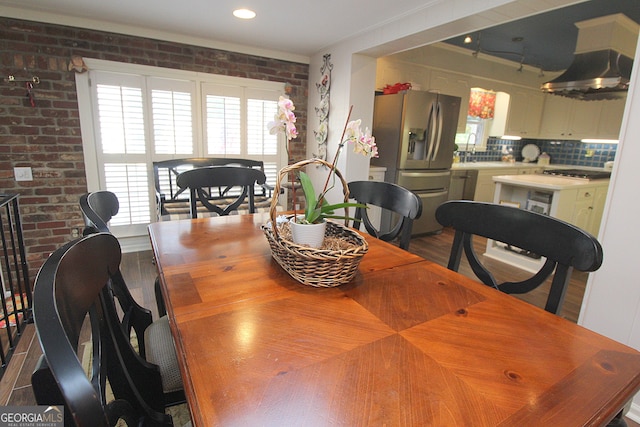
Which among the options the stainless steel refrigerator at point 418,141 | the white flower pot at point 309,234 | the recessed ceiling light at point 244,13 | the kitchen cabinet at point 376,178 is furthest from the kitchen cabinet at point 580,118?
the white flower pot at point 309,234

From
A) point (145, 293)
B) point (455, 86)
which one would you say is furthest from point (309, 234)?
point (455, 86)

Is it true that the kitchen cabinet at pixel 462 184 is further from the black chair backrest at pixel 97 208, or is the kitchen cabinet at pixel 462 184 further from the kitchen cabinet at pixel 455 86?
the black chair backrest at pixel 97 208

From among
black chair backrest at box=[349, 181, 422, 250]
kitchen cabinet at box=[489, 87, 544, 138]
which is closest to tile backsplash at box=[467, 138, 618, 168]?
kitchen cabinet at box=[489, 87, 544, 138]

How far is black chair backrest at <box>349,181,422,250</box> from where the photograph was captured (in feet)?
5.06

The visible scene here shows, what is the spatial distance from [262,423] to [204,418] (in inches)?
3.7

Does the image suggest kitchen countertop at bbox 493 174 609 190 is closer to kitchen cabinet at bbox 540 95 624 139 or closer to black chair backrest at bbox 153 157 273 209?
kitchen cabinet at bbox 540 95 624 139

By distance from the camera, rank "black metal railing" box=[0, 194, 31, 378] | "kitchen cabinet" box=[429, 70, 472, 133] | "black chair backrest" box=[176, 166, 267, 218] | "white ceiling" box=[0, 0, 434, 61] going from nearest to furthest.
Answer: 1. "black metal railing" box=[0, 194, 31, 378]
2. "black chair backrest" box=[176, 166, 267, 218]
3. "white ceiling" box=[0, 0, 434, 61]
4. "kitchen cabinet" box=[429, 70, 472, 133]

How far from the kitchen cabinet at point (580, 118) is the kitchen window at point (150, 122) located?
5.09 metres

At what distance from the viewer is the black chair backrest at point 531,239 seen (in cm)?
96

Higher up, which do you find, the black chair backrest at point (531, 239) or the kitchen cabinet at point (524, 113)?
the kitchen cabinet at point (524, 113)

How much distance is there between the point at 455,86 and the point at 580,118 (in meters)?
2.56

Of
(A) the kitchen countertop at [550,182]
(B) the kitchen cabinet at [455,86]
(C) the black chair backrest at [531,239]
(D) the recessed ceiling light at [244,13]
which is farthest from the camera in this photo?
(B) the kitchen cabinet at [455,86]

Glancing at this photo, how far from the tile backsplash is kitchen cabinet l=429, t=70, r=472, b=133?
0.96 meters

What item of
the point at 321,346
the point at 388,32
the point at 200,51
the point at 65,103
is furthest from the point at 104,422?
the point at 200,51
